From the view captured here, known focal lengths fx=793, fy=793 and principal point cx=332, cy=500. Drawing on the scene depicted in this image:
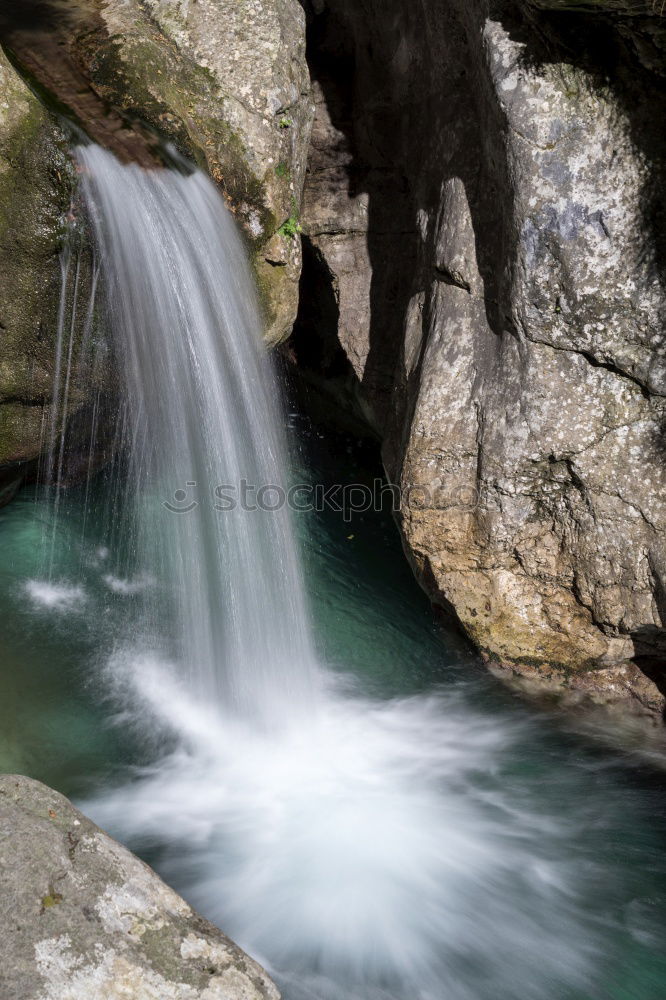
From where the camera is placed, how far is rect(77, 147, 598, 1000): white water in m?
3.04

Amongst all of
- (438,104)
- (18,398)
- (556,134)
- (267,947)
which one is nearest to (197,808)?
(267,947)

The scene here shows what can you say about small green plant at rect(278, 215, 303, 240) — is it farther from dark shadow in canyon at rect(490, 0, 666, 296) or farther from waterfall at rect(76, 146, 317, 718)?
dark shadow in canyon at rect(490, 0, 666, 296)

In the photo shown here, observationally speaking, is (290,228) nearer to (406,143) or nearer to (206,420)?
(406,143)

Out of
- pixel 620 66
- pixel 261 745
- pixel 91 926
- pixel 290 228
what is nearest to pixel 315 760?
pixel 261 745

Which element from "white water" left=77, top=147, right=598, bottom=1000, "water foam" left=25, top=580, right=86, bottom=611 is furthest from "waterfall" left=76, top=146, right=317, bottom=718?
"water foam" left=25, top=580, right=86, bottom=611

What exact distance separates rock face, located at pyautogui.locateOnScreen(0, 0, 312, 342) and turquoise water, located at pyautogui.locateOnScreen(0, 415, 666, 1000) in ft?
7.31

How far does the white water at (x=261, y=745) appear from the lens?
9.97 ft

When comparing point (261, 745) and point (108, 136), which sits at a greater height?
point (108, 136)

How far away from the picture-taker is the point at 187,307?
14.4ft

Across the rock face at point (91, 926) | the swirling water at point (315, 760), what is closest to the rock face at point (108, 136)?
the swirling water at point (315, 760)

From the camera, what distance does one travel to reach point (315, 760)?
4.02 metres

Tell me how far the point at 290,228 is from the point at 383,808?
3.33 meters

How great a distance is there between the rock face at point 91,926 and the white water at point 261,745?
78 centimetres
